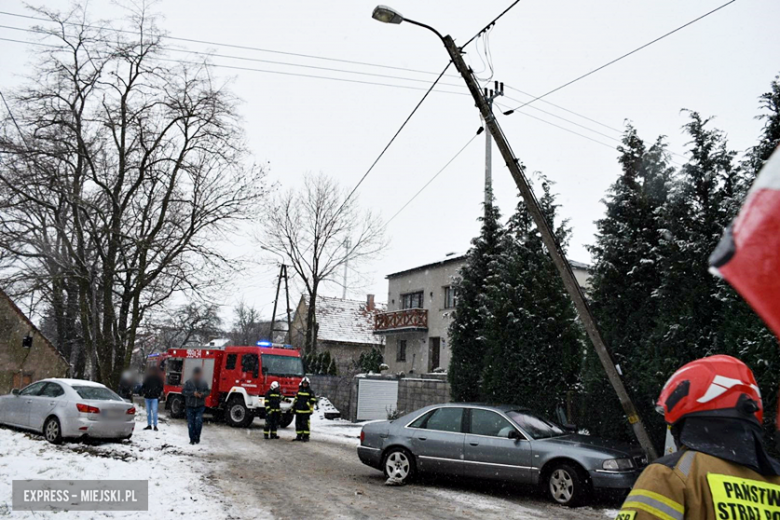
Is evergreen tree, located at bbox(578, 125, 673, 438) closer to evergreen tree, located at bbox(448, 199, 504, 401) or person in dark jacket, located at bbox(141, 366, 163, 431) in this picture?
evergreen tree, located at bbox(448, 199, 504, 401)

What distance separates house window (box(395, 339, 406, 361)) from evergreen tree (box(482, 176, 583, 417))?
19099 mm

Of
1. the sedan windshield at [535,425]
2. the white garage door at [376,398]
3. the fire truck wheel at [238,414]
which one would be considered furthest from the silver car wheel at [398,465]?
the white garage door at [376,398]

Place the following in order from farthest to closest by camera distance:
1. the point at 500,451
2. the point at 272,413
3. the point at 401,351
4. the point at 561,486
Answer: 1. the point at 401,351
2. the point at 272,413
3. the point at 500,451
4. the point at 561,486

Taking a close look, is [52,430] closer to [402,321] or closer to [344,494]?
[344,494]

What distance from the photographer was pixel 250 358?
21859 millimetres

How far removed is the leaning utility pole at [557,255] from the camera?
32.9ft

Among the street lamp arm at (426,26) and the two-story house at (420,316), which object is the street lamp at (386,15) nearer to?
the street lamp arm at (426,26)

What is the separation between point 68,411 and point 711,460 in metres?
14.2

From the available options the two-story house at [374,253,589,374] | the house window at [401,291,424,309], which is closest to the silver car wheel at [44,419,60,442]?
the two-story house at [374,253,589,374]

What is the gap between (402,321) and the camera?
34.7 meters

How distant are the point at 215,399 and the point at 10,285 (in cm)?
753

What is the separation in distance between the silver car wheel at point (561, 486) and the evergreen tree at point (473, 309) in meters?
8.21

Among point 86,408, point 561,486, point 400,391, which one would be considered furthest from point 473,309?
point 86,408

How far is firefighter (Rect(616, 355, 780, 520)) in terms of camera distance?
1997mm
